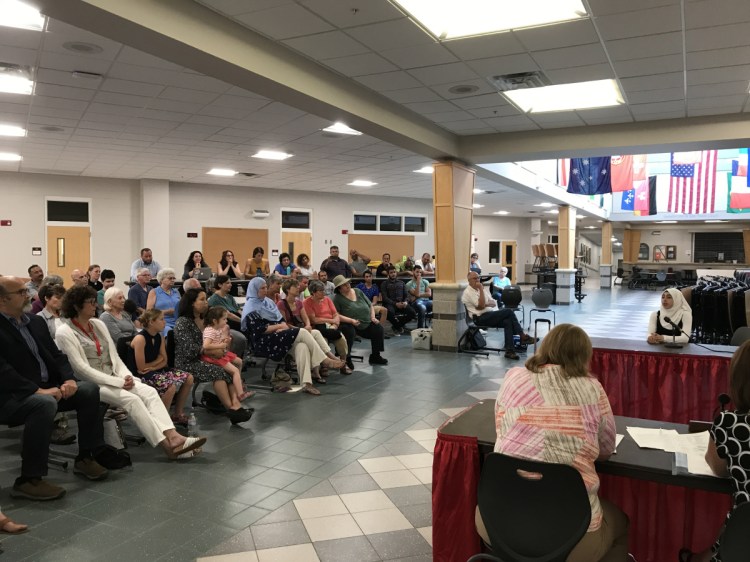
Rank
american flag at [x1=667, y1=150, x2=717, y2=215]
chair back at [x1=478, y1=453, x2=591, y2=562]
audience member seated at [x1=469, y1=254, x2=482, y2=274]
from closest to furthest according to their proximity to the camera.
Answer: chair back at [x1=478, y1=453, x2=591, y2=562] → audience member seated at [x1=469, y1=254, x2=482, y2=274] → american flag at [x1=667, y1=150, x2=717, y2=215]

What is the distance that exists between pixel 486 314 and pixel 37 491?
20.6 feet

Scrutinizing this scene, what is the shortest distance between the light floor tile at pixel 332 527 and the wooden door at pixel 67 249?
1152 cm

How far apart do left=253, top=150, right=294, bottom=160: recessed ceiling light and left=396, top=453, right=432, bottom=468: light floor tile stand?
683 centimetres

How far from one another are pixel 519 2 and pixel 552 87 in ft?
7.26

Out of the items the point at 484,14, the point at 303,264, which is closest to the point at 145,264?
the point at 303,264

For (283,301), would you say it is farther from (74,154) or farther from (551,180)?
(551,180)

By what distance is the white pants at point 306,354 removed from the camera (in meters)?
6.11

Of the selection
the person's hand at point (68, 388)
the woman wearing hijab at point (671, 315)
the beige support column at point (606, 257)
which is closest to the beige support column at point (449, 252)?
the woman wearing hijab at point (671, 315)

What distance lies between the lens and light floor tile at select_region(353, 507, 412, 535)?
3.05m

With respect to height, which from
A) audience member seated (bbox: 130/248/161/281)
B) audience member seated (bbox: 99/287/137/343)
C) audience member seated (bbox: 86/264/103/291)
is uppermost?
audience member seated (bbox: 130/248/161/281)

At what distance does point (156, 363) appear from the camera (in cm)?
463

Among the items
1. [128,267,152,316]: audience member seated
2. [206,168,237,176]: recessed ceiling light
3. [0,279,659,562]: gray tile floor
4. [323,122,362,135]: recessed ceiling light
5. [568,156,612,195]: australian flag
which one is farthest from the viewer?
[206,168,237,176]: recessed ceiling light

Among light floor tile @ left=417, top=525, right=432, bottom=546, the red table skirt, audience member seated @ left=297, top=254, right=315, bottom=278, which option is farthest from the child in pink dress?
audience member seated @ left=297, top=254, right=315, bottom=278

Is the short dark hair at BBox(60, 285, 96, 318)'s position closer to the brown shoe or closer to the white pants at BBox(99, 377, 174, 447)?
the white pants at BBox(99, 377, 174, 447)
